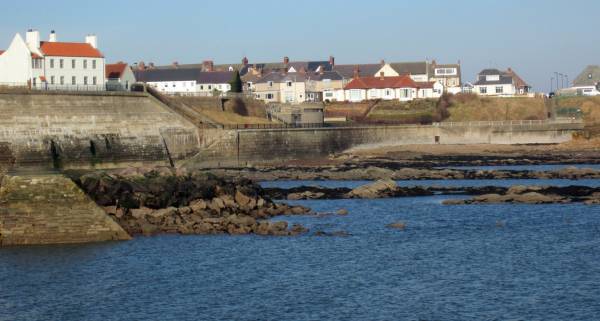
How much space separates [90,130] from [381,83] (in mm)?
63624

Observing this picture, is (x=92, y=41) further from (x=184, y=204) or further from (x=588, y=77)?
(x=588, y=77)

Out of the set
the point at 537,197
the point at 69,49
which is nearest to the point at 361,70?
the point at 69,49

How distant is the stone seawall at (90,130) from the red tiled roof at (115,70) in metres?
15.3

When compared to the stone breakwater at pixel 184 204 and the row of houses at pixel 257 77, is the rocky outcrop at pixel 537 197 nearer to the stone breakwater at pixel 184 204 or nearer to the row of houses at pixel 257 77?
the stone breakwater at pixel 184 204

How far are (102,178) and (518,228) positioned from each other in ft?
64.4

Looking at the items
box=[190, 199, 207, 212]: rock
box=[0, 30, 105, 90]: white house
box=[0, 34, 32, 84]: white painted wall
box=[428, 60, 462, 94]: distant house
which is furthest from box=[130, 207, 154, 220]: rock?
box=[428, 60, 462, 94]: distant house

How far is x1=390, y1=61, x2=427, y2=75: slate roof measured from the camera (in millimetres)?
151875

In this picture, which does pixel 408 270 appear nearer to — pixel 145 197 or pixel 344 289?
pixel 344 289

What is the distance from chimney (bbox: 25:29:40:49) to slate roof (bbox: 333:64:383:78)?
226ft

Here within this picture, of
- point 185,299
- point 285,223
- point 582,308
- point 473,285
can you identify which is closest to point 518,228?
point 285,223

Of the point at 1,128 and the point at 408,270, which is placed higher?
the point at 1,128

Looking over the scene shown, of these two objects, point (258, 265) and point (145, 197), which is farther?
point (145, 197)

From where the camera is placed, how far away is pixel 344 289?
34750mm

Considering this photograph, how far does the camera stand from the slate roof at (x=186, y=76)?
442ft
